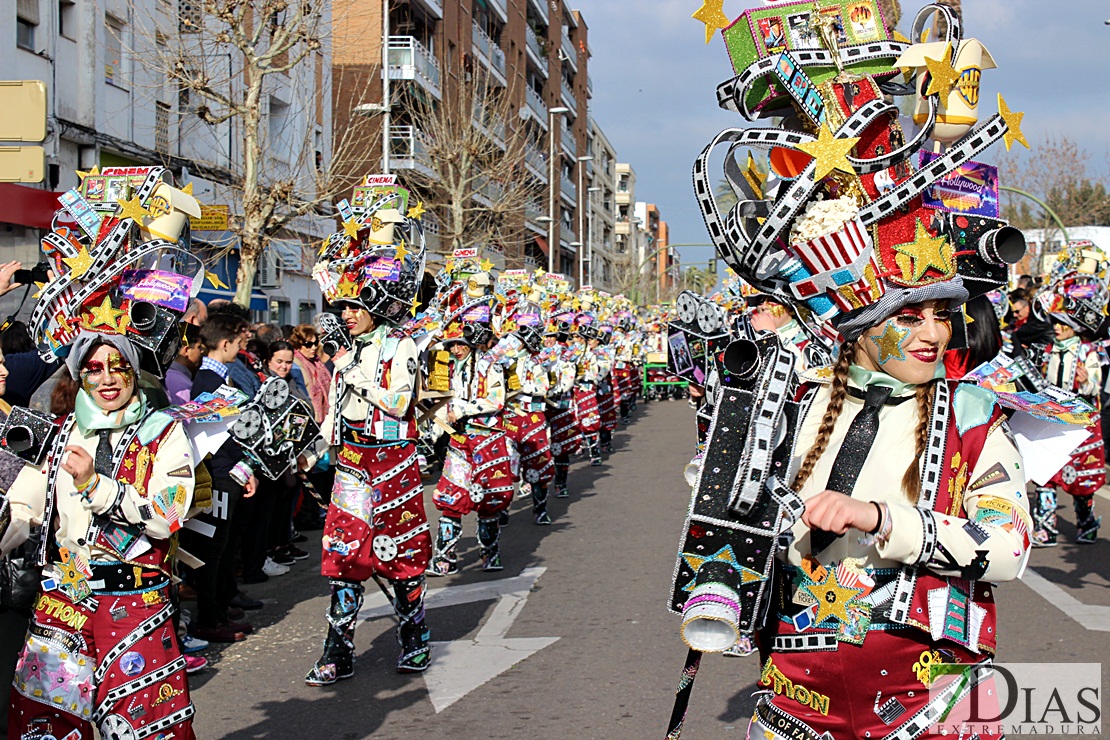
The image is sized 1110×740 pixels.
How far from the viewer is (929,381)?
10.3 feet

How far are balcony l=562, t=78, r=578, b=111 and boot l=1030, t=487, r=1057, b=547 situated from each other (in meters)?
61.9

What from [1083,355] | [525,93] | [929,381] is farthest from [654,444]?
[525,93]

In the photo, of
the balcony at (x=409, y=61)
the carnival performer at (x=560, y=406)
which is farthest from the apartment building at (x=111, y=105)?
the balcony at (x=409, y=61)

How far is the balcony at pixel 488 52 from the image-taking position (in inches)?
1735

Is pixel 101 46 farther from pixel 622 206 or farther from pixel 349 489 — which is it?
pixel 622 206

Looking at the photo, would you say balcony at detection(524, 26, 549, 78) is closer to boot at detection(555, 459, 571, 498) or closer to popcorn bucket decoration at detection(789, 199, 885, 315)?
boot at detection(555, 459, 571, 498)

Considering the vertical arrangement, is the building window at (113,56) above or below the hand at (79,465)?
above

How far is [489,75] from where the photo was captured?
34.9 m

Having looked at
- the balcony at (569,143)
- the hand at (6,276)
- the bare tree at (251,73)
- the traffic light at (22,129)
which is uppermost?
the balcony at (569,143)

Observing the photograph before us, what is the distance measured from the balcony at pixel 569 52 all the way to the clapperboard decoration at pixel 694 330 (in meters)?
67.1

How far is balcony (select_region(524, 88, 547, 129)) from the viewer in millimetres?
56247

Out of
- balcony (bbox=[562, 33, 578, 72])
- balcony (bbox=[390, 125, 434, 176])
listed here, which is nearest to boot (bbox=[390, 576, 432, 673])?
balcony (bbox=[390, 125, 434, 176])

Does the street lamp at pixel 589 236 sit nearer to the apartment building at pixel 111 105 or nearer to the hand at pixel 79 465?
the apartment building at pixel 111 105

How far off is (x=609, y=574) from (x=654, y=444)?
41.4 ft
